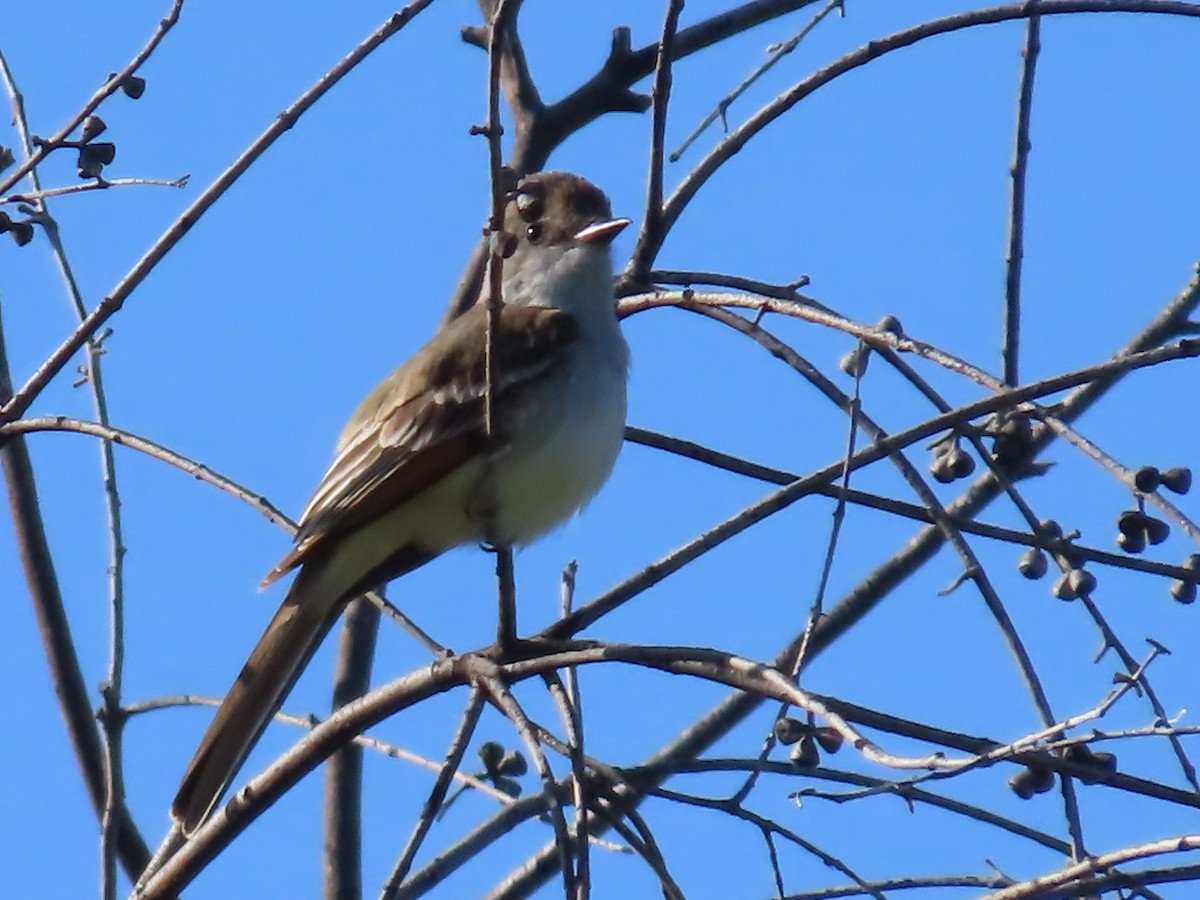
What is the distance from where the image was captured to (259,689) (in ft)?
16.5

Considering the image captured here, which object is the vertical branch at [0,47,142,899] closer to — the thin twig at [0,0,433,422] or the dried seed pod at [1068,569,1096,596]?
the thin twig at [0,0,433,422]

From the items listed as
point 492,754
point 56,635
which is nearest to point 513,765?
point 492,754

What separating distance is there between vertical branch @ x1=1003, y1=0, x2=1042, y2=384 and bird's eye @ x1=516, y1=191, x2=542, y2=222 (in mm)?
2231

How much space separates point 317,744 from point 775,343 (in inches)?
52.7

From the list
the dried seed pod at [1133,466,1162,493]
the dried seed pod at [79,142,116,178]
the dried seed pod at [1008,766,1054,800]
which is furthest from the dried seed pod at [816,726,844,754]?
the dried seed pod at [79,142,116,178]

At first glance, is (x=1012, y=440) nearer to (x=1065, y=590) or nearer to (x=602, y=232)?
(x=1065, y=590)

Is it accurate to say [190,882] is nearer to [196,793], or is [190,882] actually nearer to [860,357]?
[196,793]

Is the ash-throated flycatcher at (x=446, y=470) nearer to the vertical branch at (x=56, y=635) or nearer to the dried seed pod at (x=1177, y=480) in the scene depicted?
the vertical branch at (x=56, y=635)

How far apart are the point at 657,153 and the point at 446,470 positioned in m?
1.12

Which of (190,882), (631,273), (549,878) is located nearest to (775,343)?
(631,273)

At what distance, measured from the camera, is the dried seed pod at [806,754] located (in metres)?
3.35

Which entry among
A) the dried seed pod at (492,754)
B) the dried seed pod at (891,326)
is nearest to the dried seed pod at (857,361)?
the dried seed pod at (891,326)

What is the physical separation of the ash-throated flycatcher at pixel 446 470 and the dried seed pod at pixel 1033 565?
1.55m

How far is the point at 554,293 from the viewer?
19.8 feet
